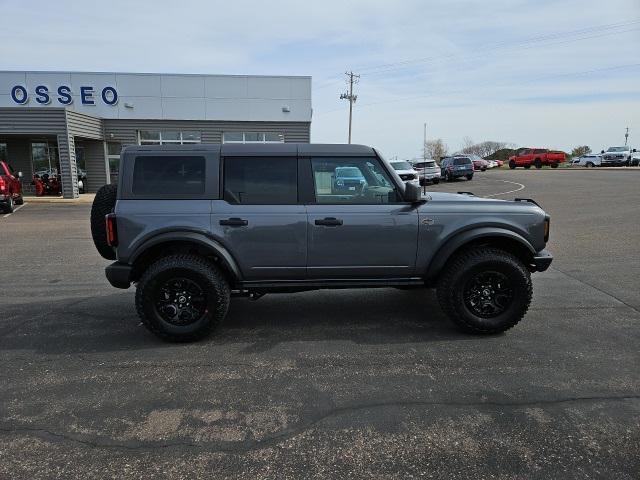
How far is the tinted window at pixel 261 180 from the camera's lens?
4.44m

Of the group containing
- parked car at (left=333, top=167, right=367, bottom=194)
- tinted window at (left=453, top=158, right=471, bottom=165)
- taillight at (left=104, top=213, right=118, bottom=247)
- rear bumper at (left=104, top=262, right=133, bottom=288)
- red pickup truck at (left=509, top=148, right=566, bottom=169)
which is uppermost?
red pickup truck at (left=509, top=148, right=566, bottom=169)

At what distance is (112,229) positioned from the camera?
169 inches

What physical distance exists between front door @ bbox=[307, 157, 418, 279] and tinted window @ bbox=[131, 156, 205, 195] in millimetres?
1108

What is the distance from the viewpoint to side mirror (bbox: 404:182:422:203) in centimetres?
440

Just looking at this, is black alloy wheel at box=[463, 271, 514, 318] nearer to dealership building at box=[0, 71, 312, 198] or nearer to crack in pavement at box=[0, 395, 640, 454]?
crack in pavement at box=[0, 395, 640, 454]

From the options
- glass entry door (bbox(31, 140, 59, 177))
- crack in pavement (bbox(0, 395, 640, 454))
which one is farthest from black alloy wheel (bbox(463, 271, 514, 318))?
glass entry door (bbox(31, 140, 59, 177))

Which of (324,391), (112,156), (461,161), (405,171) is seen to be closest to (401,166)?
(405,171)

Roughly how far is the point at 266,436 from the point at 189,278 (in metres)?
1.89

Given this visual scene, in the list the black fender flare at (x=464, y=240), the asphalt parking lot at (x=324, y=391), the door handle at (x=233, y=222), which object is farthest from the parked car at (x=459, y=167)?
the door handle at (x=233, y=222)

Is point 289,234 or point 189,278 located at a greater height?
point 289,234

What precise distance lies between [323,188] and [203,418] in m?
2.34

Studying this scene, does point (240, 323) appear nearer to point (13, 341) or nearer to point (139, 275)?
point (139, 275)

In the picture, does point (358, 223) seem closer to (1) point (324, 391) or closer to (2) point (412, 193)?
(2) point (412, 193)

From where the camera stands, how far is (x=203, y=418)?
10.3 feet
